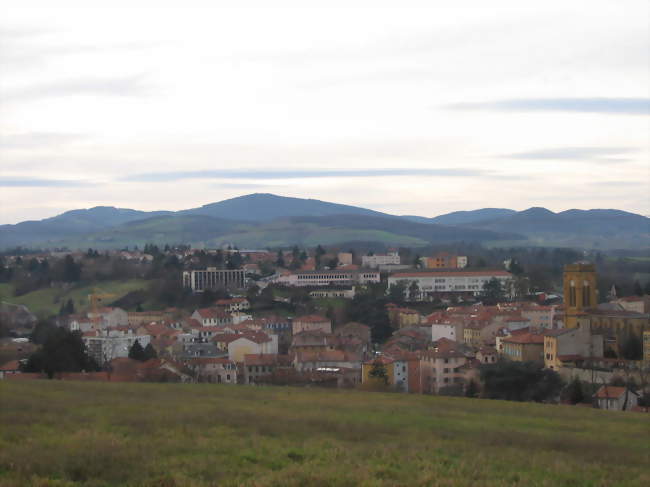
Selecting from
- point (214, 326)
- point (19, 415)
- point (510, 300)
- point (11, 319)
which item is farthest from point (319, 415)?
point (510, 300)

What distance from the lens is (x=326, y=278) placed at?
98250 mm

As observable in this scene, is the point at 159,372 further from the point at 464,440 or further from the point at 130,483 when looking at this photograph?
the point at 130,483

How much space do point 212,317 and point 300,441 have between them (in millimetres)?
60699

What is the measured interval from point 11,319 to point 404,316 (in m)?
29.7

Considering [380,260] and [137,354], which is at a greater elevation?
[380,260]

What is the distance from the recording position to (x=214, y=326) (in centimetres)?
7131

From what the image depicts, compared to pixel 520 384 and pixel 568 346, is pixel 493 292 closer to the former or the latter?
pixel 568 346

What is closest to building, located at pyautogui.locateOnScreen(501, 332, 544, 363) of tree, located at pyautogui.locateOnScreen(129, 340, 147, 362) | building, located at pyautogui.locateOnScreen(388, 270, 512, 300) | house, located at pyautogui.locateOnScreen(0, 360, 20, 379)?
tree, located at pyautogui.locateOnScreen(129, 340, 147, 362)

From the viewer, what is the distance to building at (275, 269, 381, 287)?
97.5 metres

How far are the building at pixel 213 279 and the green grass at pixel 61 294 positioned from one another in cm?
441

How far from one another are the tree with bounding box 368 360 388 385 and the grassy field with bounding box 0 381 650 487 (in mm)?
19941

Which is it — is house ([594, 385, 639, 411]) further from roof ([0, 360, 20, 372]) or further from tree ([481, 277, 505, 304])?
tree ([481, 277, 505, 304])

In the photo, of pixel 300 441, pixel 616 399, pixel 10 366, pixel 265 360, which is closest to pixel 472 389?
pixel 616 399

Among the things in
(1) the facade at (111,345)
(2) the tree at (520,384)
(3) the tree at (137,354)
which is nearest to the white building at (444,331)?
(1) the facade at (111,345)
